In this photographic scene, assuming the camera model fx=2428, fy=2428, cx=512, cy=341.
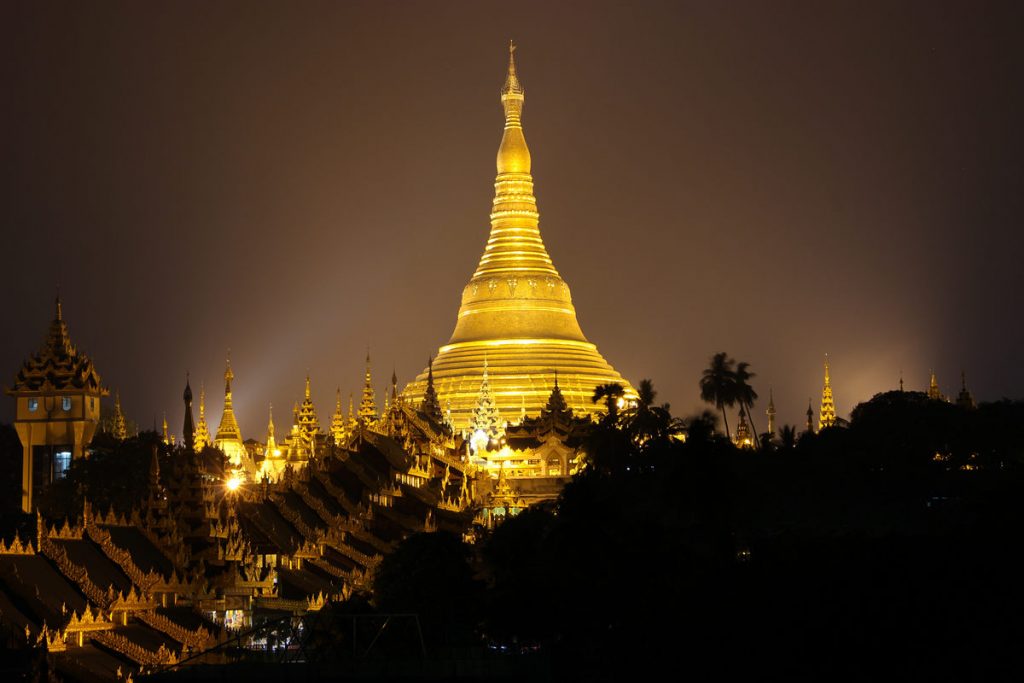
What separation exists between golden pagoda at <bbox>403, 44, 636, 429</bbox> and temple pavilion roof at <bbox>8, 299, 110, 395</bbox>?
15965 mm

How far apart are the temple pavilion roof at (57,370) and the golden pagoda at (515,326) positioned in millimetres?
15965

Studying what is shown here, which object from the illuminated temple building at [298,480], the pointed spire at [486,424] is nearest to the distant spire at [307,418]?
the illuminated temple building at [298,480]

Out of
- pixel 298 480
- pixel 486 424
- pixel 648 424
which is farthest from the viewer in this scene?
pixel 486 424

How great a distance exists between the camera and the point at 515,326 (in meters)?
95.8

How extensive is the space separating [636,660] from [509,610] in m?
4.02

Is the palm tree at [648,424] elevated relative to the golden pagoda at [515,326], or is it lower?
lower

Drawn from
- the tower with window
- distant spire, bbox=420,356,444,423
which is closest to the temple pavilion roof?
the tower with window

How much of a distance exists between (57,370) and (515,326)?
72.6 feet

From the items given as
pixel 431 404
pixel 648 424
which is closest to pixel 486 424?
pixel 431 404

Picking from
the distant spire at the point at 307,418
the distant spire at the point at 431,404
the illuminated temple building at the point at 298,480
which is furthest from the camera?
the distant spire at the point at 307,418

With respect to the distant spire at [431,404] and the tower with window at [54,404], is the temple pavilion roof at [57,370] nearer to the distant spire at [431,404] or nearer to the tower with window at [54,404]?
the tower with window at [54,404]

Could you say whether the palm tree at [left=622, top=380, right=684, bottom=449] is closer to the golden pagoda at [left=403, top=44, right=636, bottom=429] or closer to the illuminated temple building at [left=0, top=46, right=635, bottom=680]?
the illuminated temple building at [left=0, top=46, right=635, bottom=680]

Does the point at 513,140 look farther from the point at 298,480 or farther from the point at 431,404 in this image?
the point at 298,480

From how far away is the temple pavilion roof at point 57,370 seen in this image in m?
79.6
